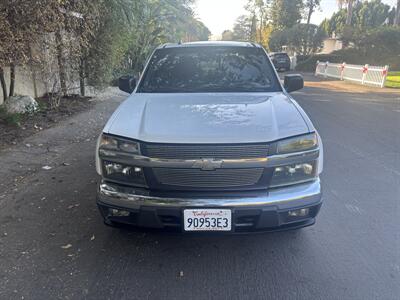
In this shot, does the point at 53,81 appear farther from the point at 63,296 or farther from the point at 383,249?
the point at 383,249

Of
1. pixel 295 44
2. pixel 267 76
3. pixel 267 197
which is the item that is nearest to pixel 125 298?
pixel 267 197

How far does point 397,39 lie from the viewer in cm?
2922

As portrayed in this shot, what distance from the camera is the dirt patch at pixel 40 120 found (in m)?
6.30

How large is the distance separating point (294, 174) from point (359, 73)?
57.1 feet

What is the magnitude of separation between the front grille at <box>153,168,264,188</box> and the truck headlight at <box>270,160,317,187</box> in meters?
0.14

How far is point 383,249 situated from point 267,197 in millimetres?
1308

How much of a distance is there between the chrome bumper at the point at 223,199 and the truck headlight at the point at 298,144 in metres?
0.28

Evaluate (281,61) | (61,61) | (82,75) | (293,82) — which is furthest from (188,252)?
(281,61)

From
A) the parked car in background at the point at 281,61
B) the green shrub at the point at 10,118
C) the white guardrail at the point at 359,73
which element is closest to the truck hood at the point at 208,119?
the green shrub at the point at 10,118

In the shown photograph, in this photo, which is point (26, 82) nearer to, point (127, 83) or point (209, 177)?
point (127, 83)

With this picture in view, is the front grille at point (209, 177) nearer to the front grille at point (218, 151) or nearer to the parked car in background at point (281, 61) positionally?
the front grille at point (218, 151)

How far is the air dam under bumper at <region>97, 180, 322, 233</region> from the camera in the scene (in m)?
2.49

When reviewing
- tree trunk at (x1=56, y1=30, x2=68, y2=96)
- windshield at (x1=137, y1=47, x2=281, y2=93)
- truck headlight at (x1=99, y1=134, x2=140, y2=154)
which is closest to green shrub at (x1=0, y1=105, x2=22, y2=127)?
tree trunk at (x1=56, y1=30, x2=68, y2=96)

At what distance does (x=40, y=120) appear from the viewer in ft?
24.9
